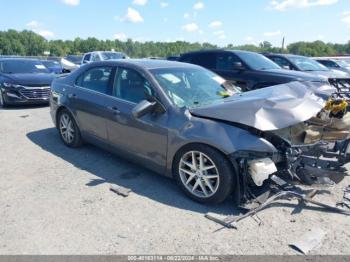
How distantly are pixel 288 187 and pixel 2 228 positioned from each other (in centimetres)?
310

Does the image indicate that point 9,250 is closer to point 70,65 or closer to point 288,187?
point 288,187

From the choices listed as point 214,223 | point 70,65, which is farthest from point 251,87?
point 70,65

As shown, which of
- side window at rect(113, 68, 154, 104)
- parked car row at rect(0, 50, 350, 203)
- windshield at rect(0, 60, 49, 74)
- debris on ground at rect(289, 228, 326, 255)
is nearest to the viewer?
debris on ground at rect(289, 228, 326, 255)

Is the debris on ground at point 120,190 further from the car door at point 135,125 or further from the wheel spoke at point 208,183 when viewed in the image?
the wheel spoke at point 208,183

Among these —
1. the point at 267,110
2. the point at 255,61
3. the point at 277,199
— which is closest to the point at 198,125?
the point at 267,110

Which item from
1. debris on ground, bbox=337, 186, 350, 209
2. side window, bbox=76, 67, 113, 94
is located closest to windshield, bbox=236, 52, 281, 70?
side window, bbox=76, 67, 113, 94

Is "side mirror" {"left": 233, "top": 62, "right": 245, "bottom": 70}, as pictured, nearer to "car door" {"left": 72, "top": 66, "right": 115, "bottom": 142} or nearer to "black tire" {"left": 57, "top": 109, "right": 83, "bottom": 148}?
"car door" {"left": 72, "top": 66, "right": 115, "bottom": 142}

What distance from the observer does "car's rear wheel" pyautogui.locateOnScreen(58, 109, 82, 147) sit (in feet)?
18.5

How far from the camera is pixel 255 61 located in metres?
8.83

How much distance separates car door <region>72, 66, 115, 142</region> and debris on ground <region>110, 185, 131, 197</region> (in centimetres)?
98

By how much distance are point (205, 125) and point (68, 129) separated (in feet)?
10.1

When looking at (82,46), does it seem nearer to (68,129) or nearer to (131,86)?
(68,129)

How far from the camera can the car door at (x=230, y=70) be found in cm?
852

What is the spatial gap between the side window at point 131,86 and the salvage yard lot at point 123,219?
43.3 inches
